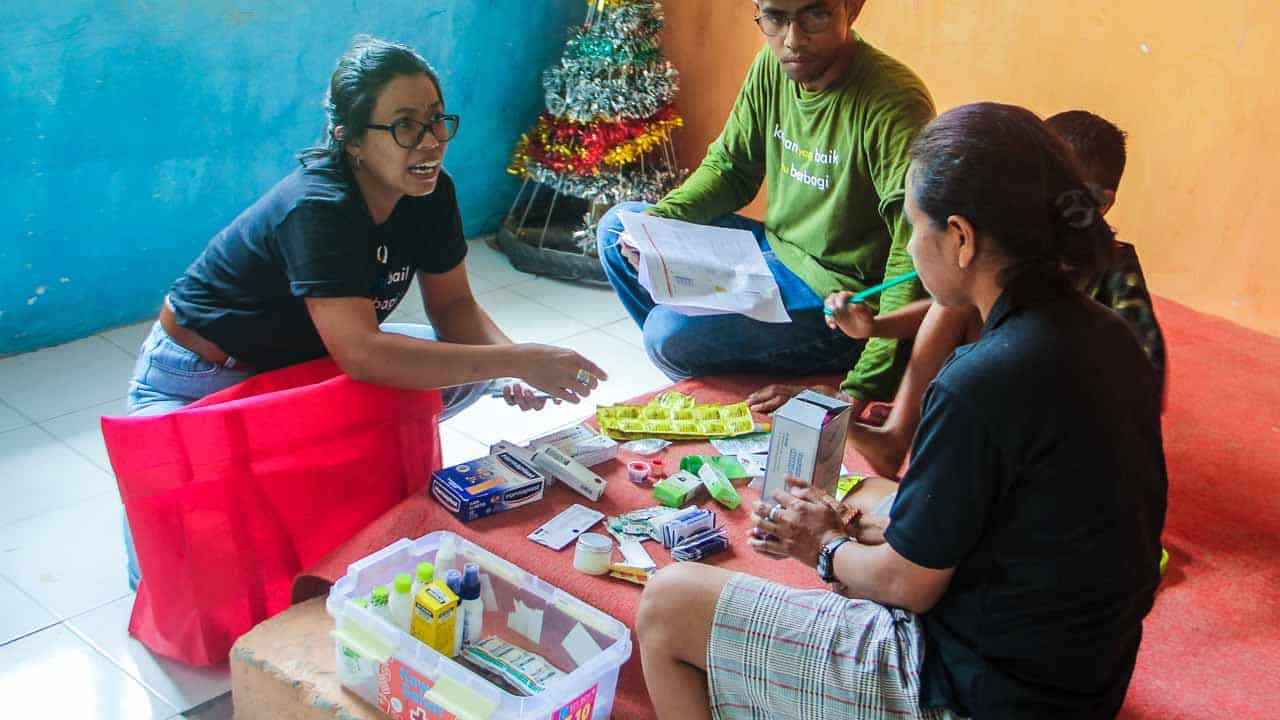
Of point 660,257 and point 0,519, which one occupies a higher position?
point 660,257

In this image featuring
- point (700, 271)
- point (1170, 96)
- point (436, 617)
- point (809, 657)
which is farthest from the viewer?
point (1170, 96)

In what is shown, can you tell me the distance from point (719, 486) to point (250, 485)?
2.90 ft

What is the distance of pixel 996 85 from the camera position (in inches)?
146

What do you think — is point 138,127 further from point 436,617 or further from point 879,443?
point 879,443

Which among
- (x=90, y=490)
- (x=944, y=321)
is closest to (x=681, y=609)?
(x=944, y=321)

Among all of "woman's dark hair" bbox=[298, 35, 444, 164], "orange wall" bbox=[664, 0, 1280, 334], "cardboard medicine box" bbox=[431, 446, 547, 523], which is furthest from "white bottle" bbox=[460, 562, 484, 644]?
"orange wall" bbox=[664, 0, 1280, 334]

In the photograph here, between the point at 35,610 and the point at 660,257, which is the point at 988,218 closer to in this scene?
the point at 660,257

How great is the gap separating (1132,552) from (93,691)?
6.00 feet

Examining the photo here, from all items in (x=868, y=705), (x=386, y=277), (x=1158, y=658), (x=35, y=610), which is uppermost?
(x=386, y=277)

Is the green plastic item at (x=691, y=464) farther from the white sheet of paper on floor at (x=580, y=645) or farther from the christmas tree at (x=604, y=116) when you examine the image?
the christmas tree at (x=604, y=116)

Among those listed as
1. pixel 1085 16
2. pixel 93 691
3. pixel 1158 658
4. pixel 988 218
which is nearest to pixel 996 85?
pixel 1085 16

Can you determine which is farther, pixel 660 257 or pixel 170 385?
pixel 660 257

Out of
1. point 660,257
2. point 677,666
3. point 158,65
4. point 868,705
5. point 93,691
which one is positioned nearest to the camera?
point 868,705

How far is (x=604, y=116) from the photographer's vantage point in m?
4.09
